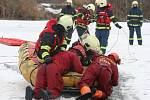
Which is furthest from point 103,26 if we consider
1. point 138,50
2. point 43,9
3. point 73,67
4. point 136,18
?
point 43,9

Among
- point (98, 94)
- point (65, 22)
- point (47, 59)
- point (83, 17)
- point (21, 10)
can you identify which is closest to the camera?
point (98, 94)

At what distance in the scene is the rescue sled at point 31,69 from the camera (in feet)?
Result: 26.4

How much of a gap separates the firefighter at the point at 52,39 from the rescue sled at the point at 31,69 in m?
0.32

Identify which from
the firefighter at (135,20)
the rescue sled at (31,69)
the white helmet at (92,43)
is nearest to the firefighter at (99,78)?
the rescue sled at (31,69)

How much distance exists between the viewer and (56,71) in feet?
25.5

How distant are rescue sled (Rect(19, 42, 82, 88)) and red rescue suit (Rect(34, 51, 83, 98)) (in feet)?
0.42

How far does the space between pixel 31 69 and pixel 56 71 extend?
80cm

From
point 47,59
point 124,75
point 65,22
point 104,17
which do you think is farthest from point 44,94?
point 104,17

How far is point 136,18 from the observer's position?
17156 millimetres

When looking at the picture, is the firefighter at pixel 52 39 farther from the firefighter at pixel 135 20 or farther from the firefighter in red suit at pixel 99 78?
the firefighter at pixel 135 20

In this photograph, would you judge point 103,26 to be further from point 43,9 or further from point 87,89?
point 43,9

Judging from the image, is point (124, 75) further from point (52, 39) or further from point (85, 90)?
point (85, 90)

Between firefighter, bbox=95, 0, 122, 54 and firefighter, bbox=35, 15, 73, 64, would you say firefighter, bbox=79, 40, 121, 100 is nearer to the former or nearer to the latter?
firefighter, bbox=35, 15, 73, 64

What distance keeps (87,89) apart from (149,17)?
29.4 metres
